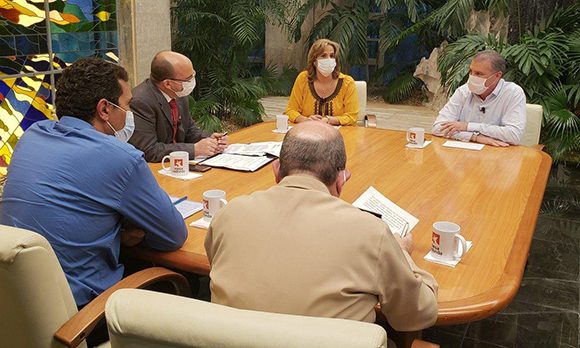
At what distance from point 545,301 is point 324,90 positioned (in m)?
1.93

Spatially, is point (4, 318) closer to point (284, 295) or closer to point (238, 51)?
point (284, 295)

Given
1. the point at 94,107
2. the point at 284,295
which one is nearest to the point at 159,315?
the point at 284,295

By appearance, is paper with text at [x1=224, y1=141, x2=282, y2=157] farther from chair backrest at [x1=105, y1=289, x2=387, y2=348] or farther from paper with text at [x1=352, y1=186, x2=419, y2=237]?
chair backrest at [x1=105, y1=289, x2=387, y2=348]

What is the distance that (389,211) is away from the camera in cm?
205

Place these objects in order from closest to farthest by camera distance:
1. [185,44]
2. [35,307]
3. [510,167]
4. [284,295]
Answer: [284,295]
[35,307]
[510,167]
[185,44]

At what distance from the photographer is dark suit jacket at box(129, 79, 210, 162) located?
2.83 m

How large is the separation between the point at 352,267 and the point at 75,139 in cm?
101

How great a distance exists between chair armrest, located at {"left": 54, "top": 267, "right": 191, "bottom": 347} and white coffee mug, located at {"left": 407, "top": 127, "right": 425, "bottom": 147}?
183 cm

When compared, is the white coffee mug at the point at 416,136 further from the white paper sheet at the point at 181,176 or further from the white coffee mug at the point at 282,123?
the white paper sheet at the point at 181,176

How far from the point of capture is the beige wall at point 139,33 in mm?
4832

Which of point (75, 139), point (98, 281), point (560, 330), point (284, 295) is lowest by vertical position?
point (560, 330)

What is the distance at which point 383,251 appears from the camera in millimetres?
1234

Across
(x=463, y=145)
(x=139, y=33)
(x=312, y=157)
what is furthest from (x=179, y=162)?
(x=139, y=33)

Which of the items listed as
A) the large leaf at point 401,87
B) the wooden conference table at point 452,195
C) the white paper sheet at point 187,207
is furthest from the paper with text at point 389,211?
the large leaf at point 401,87
